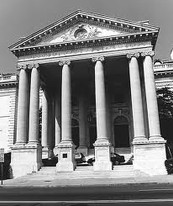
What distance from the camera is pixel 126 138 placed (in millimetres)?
39438

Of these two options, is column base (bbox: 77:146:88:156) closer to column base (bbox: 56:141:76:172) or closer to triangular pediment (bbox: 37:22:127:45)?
column base (bbox: 56:141:76:172)

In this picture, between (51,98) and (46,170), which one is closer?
(46,170)

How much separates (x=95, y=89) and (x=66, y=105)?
4213 millimetres

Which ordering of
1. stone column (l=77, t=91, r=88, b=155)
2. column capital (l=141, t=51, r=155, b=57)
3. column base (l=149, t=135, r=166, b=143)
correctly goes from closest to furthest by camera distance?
column base (l=149, t=135, r=166, b=143) < column capital (l=141, t=51, r=155, b=57) < stone column (l=77, t=91, r=88, b=155)

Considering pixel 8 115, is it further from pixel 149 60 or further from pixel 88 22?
pixel 149 60

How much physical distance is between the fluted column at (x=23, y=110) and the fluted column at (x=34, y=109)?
3.40 ft

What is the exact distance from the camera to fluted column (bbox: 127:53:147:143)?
28.2 m

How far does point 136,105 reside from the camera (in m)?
29.0

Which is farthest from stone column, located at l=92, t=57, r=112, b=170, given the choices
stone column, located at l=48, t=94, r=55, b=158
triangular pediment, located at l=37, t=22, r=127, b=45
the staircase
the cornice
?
stone column, located at l=48, t=94, r=55, b=158

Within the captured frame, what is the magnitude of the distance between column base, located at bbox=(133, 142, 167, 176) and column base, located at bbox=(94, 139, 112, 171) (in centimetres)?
290

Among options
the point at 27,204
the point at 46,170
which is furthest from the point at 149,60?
the point at 27,204

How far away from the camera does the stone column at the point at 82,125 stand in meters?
37.9

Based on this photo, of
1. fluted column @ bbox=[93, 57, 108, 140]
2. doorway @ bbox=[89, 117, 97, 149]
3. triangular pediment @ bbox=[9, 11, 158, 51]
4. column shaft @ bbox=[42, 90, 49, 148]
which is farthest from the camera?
doorway @ bbox=[89, 117, 97, 149]

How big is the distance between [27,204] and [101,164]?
1908cm
